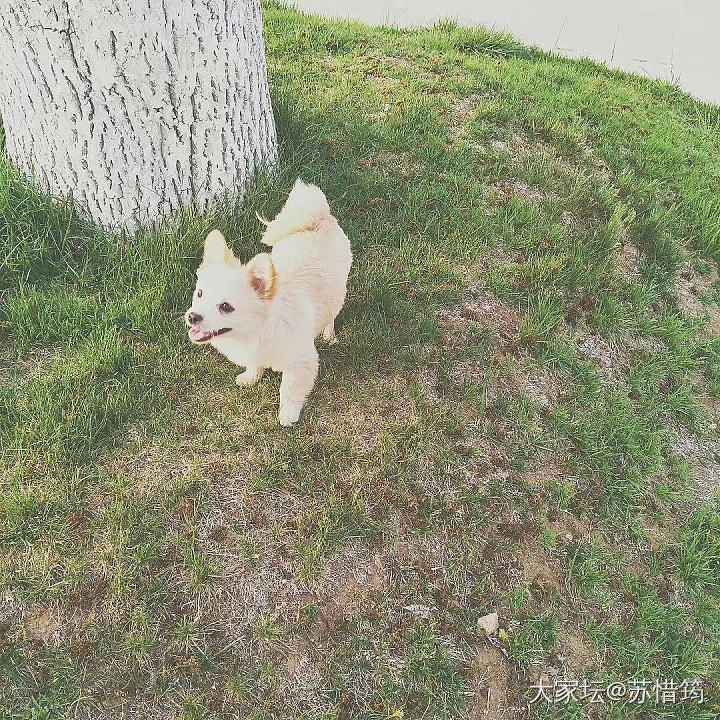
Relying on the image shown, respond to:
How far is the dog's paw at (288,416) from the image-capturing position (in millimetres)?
2996

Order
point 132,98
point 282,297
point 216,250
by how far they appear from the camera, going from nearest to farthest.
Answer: point 216,250 → point 282,297 → point 132,98

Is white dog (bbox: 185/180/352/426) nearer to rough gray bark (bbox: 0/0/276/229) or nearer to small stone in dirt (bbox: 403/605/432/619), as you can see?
rough gray bark (bbox: 0/0/276/229)

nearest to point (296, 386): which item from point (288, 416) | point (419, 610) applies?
point (288, 416)

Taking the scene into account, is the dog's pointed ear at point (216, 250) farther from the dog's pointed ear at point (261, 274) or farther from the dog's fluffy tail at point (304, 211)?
the dog's fluffy tail at point (304, 211)

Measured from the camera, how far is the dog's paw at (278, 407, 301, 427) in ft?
9.83

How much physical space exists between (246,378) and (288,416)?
0.31 metres

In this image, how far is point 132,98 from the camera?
308 centimetres

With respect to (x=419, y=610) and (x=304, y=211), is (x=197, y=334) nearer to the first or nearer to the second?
(x=304, y=211)

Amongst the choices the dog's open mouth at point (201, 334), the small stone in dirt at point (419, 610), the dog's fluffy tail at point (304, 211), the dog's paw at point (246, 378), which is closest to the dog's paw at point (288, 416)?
the dog's paw at point (246, 378)

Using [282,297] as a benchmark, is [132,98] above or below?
above

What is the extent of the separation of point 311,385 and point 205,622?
3.54ft

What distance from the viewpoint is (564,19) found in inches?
288

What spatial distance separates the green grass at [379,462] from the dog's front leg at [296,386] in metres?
0.09

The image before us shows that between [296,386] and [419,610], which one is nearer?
[419,610]
